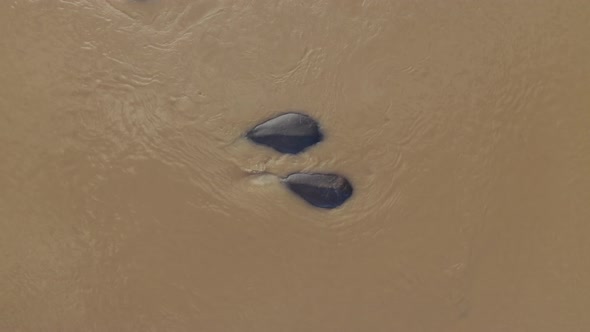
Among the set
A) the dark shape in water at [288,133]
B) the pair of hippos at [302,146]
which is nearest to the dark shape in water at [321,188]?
the pair of hippos at [302,146]

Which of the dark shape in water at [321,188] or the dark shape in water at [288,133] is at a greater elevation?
the dark shape in water at [288,133]

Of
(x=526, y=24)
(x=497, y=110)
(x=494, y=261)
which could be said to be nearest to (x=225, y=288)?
(x=494, y=261)

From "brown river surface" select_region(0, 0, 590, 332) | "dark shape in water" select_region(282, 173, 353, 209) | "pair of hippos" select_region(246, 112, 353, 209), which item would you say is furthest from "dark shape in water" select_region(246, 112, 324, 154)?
"dark shape in water" select_region(282, 173, 353, 209)

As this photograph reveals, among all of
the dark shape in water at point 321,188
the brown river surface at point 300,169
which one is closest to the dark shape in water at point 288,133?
the brown river surface at point 300,169

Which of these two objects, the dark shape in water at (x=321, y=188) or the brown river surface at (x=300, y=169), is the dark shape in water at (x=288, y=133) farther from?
the dark shape in water at (x=321, y=188)

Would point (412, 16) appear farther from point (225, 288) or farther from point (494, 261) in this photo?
point (225, 288)

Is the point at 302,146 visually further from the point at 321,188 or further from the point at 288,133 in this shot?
the point at 321,188

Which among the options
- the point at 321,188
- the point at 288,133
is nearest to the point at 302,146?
the point at 288,133
